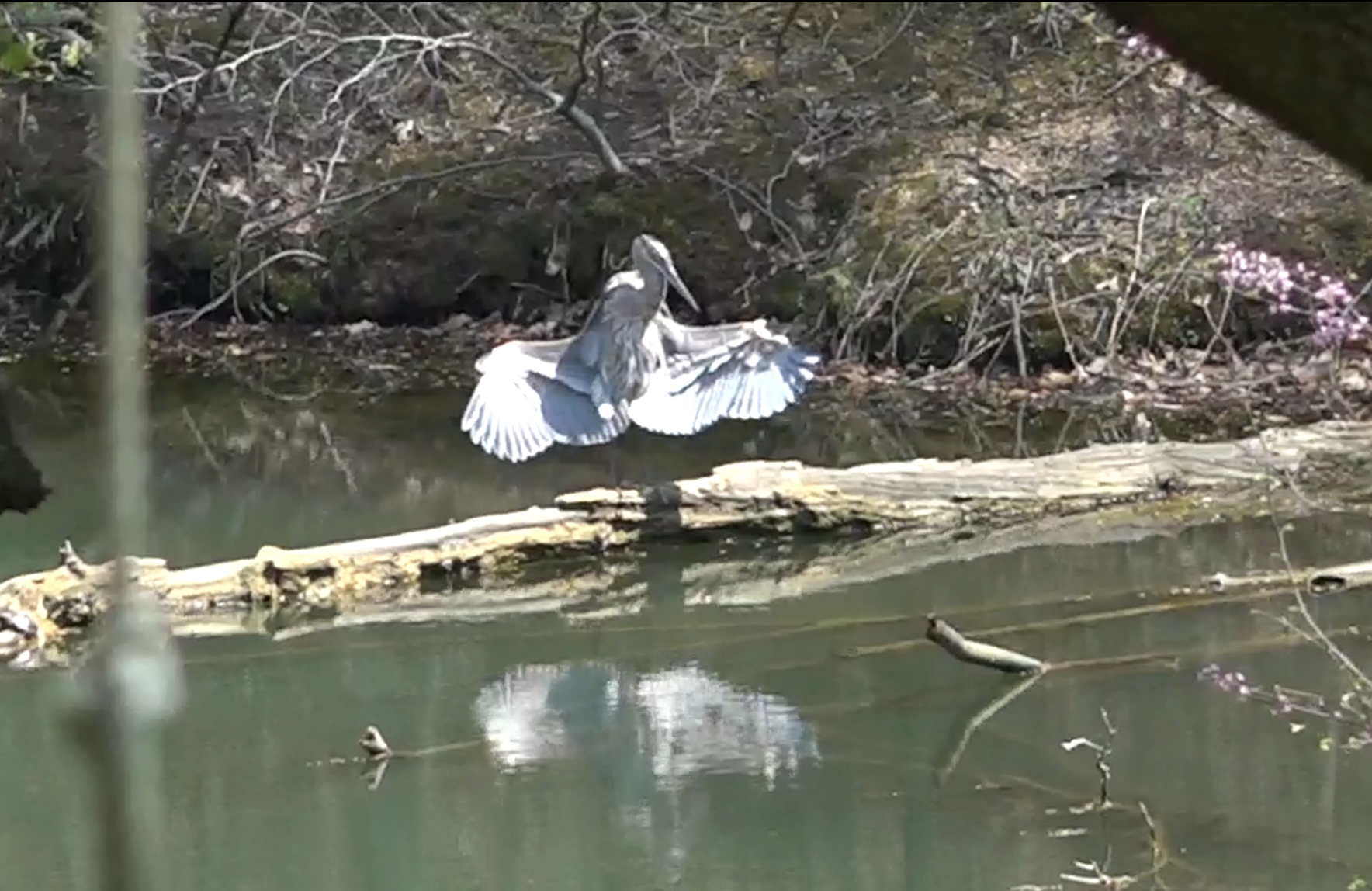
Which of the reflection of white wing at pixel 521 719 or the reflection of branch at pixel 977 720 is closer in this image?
the reflection of branch at pixel 977 720

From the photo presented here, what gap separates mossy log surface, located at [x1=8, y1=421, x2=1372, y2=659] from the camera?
18.3ft

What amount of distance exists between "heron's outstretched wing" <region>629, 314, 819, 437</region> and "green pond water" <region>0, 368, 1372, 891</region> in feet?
2.88

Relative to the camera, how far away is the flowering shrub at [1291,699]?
12.5 feet

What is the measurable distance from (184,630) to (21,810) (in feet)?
3.45

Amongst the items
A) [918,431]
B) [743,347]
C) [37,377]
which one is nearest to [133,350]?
[743,347]

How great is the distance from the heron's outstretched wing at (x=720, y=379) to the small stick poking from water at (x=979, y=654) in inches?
75.6

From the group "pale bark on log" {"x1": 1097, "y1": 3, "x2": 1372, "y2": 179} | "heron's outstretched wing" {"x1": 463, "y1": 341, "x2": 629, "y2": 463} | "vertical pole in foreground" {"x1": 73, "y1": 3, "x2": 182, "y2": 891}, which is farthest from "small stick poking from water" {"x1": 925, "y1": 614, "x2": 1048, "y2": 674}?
"vertical pole in foreground" {"x1": 73, "y1": 3, "x2": 182, "y2": 891}

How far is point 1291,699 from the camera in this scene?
4070 mm

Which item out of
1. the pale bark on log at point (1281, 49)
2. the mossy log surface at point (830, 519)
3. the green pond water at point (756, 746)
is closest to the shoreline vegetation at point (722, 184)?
the mossy log surface at point (830, 519)

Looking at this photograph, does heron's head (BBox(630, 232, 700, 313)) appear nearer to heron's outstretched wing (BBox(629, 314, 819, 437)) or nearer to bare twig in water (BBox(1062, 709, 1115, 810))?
heron's outstretched wing (BBox(629, 314, 819, 437))

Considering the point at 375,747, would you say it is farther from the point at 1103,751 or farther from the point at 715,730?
the point at 1103,751

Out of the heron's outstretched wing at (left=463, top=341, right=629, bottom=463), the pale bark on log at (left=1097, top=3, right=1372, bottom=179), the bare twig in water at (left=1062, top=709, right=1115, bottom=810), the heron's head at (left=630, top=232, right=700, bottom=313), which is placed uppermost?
the heron's head at (left=630, top=232, right=700, bottom=313)

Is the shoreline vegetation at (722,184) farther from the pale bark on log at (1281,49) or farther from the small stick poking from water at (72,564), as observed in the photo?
the pale bark on log at (1281,49)

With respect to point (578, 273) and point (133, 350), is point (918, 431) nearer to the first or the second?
point (578, 273)
